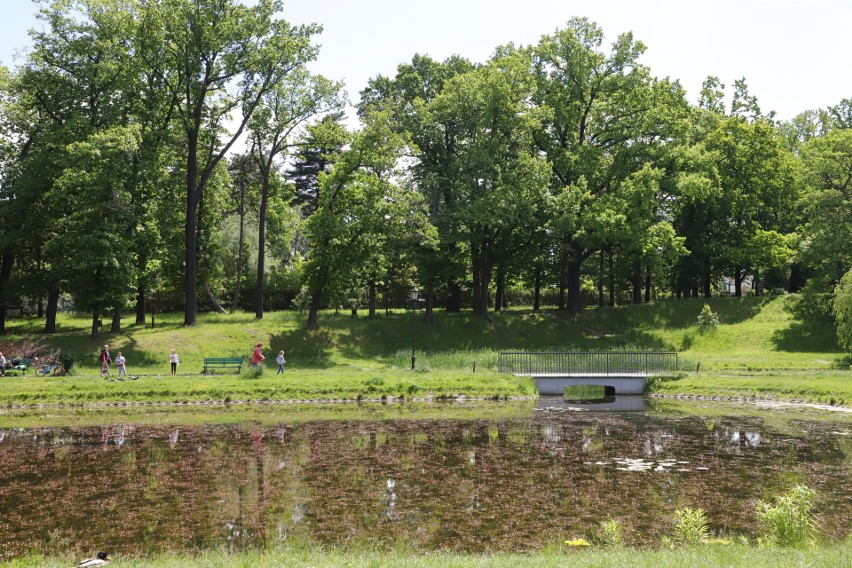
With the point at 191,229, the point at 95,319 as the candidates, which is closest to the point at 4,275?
the point at 95,319

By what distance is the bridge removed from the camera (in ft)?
126

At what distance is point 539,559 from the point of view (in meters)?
10.8

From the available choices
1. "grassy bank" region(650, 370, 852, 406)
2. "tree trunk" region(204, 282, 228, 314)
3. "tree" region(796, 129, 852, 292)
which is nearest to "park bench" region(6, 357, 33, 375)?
"tree trunk" region(204, 282, 228, 314)

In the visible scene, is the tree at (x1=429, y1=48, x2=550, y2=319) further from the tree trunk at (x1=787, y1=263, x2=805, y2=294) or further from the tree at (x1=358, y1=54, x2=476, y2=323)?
the tree trunk at (x1=787, y1=263, x2=805, y2=294)

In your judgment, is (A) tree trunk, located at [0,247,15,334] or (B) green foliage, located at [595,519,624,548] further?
(A) tree trunk, located at [0,247,15,334]

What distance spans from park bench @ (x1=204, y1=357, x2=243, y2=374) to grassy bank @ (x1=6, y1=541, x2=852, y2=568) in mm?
26821

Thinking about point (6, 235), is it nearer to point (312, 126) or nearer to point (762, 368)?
point (312, 126)

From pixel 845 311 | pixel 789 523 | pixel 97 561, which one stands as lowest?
pixel 97 561

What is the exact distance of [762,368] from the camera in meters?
40.2

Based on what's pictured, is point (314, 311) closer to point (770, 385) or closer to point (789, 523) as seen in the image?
point (770, 385)

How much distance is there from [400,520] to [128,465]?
362 inches

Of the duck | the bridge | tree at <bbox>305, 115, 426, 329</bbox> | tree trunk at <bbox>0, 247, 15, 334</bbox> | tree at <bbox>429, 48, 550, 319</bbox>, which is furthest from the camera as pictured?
tree at <bbox>429, 48, 550, 319</bbox>

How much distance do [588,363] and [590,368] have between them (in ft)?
1.14

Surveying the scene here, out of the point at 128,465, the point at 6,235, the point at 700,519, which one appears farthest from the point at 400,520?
the point at 6,235
